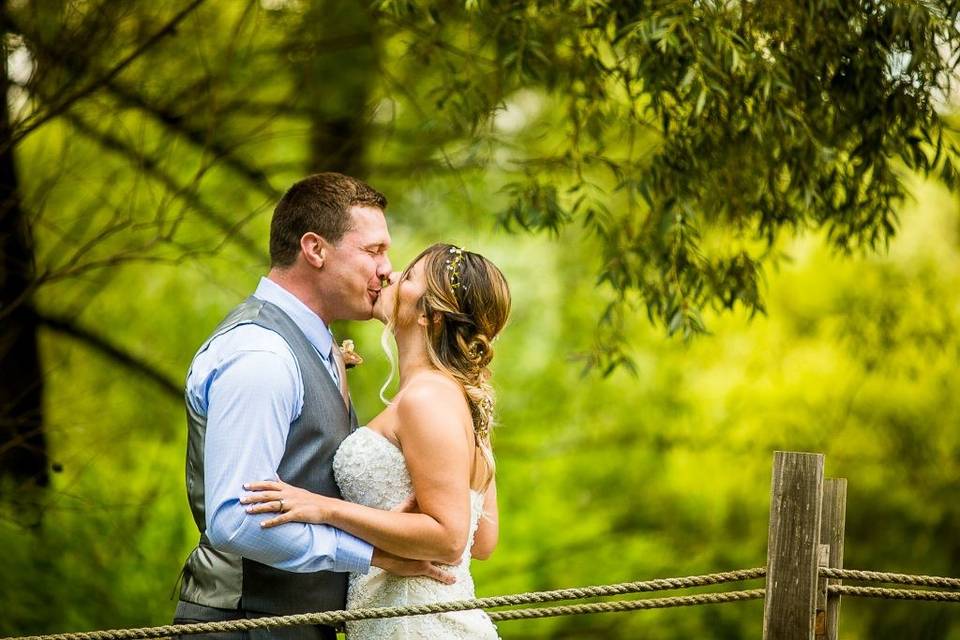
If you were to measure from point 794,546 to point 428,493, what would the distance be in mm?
680

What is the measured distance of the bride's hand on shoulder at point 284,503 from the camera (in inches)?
77.7

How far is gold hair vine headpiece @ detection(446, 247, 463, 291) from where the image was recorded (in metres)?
2.33

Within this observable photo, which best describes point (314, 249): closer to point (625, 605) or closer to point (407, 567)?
point (407, 567)

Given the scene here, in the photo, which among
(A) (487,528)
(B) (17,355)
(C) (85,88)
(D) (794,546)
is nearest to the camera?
(D) (794,546)

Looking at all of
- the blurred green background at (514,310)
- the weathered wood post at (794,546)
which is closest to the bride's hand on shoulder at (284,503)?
the weathered wood post at (794,546)

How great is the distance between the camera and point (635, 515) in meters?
8.73

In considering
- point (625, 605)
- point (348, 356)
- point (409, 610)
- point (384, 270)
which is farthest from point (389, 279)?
point (625, 605)

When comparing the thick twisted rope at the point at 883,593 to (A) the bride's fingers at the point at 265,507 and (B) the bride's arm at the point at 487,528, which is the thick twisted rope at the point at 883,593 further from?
(A) the bride's fingers at the point at 265,507

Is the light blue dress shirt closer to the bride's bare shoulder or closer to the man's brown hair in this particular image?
the bride's bare shoulder

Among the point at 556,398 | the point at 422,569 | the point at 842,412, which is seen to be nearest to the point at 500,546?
the point at 556,398

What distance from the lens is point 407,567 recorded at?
7.32ft

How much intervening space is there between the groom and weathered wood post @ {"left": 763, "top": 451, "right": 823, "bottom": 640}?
668 mm

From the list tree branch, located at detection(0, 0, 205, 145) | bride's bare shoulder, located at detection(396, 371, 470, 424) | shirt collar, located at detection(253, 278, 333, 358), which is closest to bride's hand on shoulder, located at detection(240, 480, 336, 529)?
bride's bare shoulder, located at detection(396, 371, 470, 424)

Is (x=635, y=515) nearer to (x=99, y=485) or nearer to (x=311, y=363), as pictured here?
(x=99, y=485)
